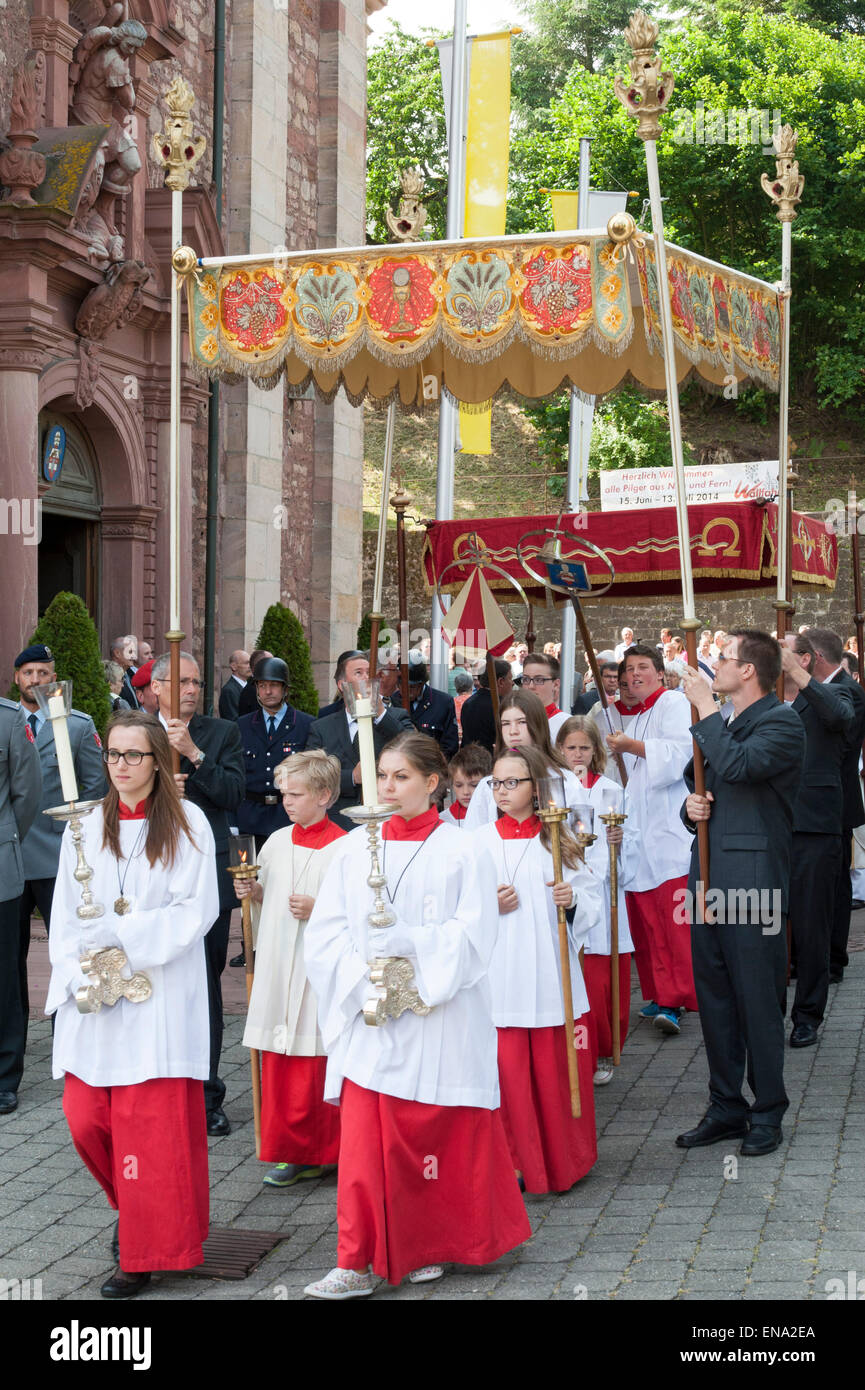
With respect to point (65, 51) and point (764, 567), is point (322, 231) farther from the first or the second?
point (764, 567)

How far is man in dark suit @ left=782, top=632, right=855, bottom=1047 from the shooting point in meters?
7.94

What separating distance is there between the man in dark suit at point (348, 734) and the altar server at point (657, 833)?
1236mm

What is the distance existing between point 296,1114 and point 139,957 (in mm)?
1499

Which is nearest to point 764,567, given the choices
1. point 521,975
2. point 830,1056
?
point 830,1056

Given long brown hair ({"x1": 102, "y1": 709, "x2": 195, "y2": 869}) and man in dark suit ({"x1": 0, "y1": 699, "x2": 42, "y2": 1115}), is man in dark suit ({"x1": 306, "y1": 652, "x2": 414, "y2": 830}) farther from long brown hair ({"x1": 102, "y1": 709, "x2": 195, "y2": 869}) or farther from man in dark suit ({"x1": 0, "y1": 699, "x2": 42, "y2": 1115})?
long brown hair ({"x1": 102, "y1": 709, "x2": 195, "y2": 869})

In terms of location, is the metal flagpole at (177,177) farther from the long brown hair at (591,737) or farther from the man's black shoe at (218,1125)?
the man's black shoe at (218,1125)

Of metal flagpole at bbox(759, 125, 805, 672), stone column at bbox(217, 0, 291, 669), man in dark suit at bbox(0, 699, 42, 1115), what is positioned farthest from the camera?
stone column at bbox(217, 0, 291, 669)

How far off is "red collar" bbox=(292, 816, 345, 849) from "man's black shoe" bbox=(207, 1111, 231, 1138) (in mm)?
1358

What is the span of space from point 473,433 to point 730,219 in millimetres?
26837

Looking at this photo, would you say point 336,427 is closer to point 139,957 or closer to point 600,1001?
point 600,1001

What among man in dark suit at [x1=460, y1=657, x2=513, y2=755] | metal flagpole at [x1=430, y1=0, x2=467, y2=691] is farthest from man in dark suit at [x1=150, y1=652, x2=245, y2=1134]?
metal flagpole at [x1=430, y1=0, x2=467, y2=691]

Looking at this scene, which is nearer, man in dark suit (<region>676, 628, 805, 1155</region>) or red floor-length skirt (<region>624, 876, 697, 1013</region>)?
man in dark suit (<region>676, 628, 805, 1155</region>)

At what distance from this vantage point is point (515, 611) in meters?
32.4

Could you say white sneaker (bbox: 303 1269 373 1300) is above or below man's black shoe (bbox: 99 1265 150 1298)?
above
